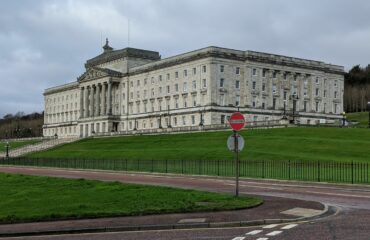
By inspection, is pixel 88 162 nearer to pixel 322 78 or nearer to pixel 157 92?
pixel 157 92

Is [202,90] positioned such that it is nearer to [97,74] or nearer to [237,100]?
[237,100]

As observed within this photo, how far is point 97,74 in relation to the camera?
162 metres

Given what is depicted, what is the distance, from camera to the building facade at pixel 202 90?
129 m

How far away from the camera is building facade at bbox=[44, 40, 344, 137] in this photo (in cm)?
12862

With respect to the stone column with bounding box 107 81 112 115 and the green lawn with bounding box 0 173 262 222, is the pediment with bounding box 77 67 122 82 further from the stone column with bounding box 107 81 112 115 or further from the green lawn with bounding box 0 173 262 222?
the green lawn with bounding box 0 173 262 222

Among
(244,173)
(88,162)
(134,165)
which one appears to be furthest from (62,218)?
(88,162)

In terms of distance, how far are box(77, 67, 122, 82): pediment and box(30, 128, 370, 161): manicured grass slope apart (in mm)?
62292

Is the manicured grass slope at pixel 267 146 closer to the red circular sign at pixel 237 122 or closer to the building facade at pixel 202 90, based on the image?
the building facade at pixel 202 90

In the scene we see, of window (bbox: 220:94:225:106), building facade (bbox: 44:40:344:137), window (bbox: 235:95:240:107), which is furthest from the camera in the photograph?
window (bbox: 235:95:240:107)

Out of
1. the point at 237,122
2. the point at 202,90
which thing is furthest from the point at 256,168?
the point at 202,90

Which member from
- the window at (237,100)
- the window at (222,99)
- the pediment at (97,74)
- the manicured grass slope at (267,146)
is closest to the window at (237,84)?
the window at (237,100)

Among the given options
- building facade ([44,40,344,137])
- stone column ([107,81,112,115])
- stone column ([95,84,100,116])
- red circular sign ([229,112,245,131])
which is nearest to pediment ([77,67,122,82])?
building facade ([44,40,344,137])

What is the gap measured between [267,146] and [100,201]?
46887 millimetres

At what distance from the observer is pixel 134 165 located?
58.6 m
